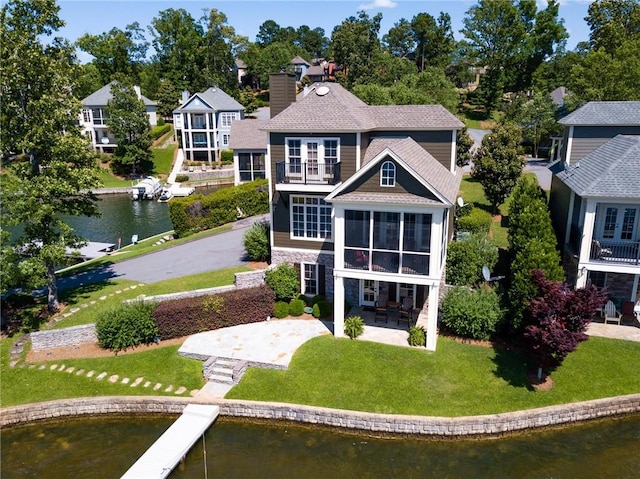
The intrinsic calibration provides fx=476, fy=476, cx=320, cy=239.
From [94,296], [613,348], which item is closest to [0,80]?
[94,296]

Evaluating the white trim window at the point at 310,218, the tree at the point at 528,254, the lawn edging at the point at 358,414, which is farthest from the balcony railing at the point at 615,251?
the white trim window at the point at 310,218

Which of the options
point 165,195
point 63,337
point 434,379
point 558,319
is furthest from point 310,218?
point 165,195

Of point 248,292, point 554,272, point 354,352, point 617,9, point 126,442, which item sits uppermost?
point 617,9

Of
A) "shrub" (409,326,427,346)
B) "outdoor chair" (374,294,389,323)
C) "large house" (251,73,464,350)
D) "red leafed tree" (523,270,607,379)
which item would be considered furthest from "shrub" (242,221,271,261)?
"red leafed tree" (523,270,607,379)

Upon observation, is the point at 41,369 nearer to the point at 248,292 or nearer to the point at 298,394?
the point at 248,292

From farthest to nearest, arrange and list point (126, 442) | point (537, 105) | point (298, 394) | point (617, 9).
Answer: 1. point (617, 9)
2. point (537, 105)
3. point (298, 394)
4. point (126, 442)

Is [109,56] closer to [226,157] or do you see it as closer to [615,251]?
[226,157]

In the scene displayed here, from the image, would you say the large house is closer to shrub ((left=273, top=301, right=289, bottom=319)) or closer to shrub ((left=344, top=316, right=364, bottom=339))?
shrub ((left=344, top=316, right=364, bottom=339))
